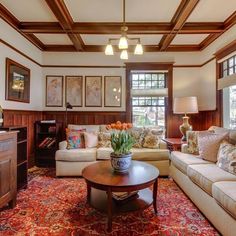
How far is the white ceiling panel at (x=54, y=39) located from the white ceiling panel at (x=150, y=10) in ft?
5.00

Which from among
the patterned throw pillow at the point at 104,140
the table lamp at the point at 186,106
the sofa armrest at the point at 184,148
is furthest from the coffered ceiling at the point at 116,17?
the sofa armrest at the point at 184,148

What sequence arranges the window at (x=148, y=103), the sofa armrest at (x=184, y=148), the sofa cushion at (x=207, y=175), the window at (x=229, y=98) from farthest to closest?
the window at (x=148, y=103) < the window at (x=229, y=98) < the sofa armrest at (x=184, y=148) < the sofa cushion at (x=207, y=175)

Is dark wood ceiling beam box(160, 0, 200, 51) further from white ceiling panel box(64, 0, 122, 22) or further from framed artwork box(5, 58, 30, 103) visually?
framed artwork box(5, 58, 30, 103)

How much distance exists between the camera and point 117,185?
211 cm

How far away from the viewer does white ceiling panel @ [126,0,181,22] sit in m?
3.00

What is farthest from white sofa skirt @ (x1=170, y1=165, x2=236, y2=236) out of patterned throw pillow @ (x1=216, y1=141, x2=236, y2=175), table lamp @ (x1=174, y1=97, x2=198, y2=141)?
table lamp @ (x1=174, y1=97, x2=198, y2=141)

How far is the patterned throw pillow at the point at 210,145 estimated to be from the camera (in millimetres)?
2943

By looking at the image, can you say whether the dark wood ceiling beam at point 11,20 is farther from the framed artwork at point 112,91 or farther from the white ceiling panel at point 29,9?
the framed artwork at point 112,91

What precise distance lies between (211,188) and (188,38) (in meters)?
3.29

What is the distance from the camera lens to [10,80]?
3.67 m

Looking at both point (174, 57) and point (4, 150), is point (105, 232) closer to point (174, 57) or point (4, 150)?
point (4, 150)

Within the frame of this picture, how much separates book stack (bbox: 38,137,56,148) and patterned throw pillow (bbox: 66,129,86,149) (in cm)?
68

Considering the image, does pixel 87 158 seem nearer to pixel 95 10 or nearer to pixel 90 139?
pixel 90 139

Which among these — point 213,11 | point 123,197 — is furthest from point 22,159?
point 213,11
